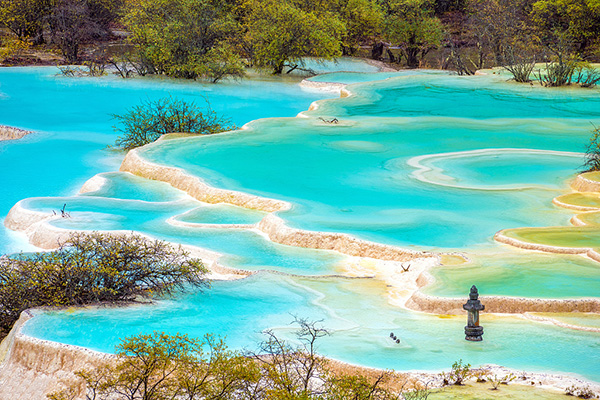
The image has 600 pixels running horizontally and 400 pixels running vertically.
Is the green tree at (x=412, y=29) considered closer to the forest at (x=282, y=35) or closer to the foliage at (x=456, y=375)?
the forest at (x=282, y=35)

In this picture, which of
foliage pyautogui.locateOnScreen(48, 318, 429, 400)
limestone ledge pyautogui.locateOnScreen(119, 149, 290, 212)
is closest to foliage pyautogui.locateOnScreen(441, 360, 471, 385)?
foliage pyautogui.locateOnScreen(48, 318, 429, 400)

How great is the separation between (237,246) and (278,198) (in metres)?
1.70

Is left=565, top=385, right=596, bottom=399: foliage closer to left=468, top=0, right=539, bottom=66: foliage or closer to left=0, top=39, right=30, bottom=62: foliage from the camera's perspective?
left=468, top=0, right=539, bottom=66: foliage

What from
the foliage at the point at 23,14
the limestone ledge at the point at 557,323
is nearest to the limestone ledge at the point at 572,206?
the limestone ledge at the point at 557,323

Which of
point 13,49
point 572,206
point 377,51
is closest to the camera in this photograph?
point 572,206

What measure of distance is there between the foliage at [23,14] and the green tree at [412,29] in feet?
44.1

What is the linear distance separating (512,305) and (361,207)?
14.1 ft

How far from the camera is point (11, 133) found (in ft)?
58.4

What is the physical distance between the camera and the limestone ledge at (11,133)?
696 inches

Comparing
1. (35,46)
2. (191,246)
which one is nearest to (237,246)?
(191,246)

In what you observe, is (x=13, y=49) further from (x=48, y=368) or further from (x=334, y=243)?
(x=48, y=368)

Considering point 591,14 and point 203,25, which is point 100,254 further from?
point 591,14

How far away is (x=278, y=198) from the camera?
36.5 ft

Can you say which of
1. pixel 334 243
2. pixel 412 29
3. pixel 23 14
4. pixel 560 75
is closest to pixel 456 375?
pixel 334 243
